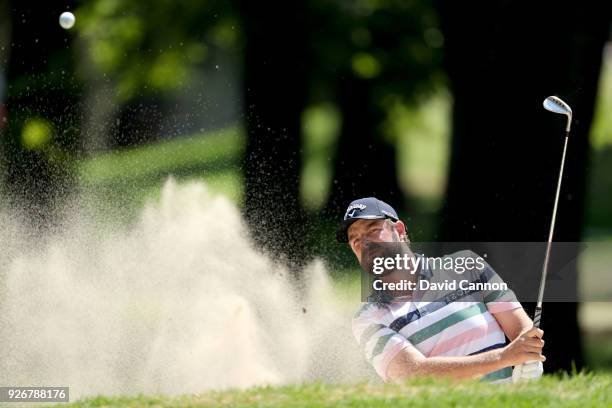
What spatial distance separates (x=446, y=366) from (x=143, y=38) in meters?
10.3

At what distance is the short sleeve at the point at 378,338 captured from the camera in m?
6.16

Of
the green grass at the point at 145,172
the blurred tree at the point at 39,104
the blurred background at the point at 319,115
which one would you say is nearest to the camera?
the blurred background at the point at 319,115

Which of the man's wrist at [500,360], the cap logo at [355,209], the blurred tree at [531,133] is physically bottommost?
the man's wrist at [500,360]

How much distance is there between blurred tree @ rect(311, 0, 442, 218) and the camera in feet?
49.4

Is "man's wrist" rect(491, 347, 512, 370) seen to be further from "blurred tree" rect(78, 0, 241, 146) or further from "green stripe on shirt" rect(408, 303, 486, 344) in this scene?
"blurred tree" rect(78, 0, 241, 146)

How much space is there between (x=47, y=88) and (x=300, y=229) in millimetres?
5525

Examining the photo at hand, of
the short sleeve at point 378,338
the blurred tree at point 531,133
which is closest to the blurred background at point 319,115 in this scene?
the blurred tree at point 531,133

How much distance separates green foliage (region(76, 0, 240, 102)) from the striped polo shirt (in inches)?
367

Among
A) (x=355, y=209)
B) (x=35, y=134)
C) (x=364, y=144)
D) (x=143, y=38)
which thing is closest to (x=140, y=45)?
(x=143, y=38)

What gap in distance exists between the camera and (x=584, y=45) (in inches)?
356

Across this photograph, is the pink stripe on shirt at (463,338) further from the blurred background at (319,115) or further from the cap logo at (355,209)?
the blurred background at (319,115)

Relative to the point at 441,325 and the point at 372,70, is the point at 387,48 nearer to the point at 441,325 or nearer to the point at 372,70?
the point at 372,70

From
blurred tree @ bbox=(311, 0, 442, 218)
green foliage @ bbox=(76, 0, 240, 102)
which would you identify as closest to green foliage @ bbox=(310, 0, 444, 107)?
blurred tree @ bbox=(311, 0, 442, 218)

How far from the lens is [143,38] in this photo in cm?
1580
